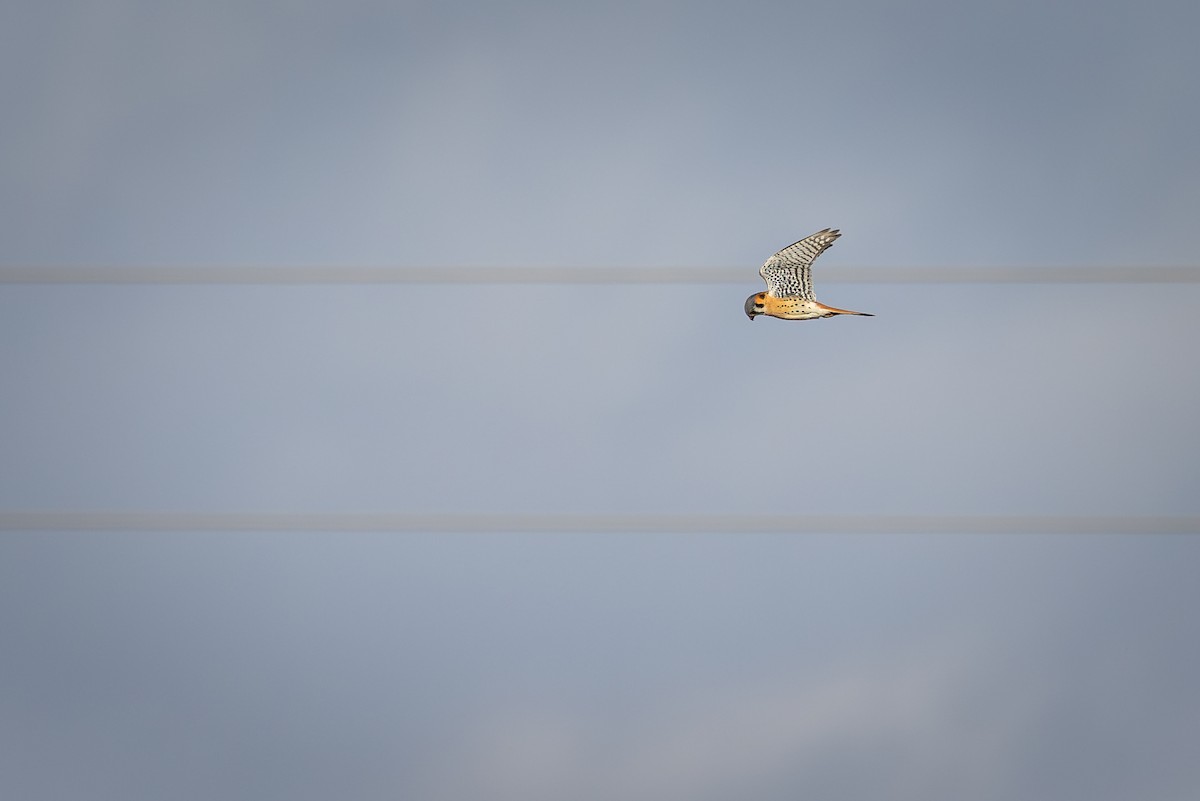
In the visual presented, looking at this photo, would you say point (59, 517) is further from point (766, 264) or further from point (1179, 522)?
point (1179, 522)

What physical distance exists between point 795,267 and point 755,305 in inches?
11.0

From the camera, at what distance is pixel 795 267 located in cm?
823

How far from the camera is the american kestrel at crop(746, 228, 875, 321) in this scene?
820 cm

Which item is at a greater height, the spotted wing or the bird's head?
the spotted wing

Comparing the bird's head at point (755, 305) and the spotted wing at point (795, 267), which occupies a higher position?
the spotted wing at point (795, 267)

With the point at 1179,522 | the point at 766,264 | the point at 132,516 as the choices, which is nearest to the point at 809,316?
the point at 766,264

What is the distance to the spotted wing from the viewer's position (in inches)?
323

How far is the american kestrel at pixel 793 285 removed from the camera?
8195 mm

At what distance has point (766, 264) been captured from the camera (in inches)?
323

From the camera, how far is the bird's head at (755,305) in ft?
27.3

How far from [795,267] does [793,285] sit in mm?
96

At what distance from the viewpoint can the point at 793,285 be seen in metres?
8.28

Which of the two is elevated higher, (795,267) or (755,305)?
(795,267)

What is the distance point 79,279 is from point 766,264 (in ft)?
10.3
